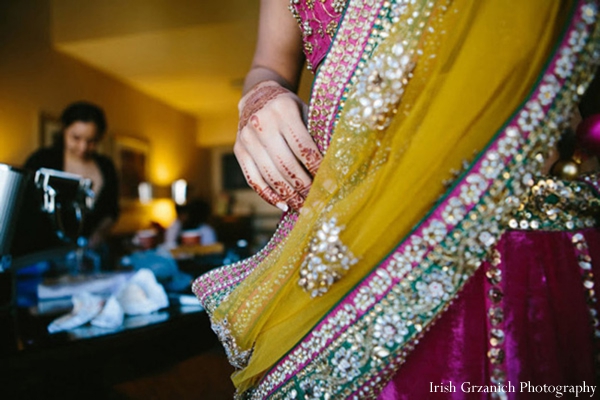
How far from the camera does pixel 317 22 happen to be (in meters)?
0.47

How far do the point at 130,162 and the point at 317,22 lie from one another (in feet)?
17.5

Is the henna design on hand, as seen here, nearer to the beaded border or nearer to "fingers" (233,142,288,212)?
"fingers" (233,142,288,212)

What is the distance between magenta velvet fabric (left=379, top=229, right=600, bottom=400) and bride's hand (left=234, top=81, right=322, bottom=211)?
18 cm

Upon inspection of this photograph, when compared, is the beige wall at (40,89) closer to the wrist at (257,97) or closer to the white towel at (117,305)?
the white towel at (117,305)

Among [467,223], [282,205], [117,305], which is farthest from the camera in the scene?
[117,305]

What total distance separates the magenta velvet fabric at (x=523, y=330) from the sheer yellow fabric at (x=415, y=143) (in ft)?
0.28

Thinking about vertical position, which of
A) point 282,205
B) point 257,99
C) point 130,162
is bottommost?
point 282,205

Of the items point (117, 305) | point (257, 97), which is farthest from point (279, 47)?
point (117, 305)

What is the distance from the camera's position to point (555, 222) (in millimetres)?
345

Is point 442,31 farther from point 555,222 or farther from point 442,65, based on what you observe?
point 555,222

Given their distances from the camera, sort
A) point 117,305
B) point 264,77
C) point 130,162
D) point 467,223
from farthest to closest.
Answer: point 130,162 → point 117,305 → point 264,77 → point 467,223

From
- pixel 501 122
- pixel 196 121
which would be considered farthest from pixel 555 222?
pixel 196 121

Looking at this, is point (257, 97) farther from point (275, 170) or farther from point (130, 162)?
point (130, 162)

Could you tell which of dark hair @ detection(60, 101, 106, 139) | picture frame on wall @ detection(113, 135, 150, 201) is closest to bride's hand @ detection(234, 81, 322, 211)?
dark hair @ detection(60, 101, 106, 139)
